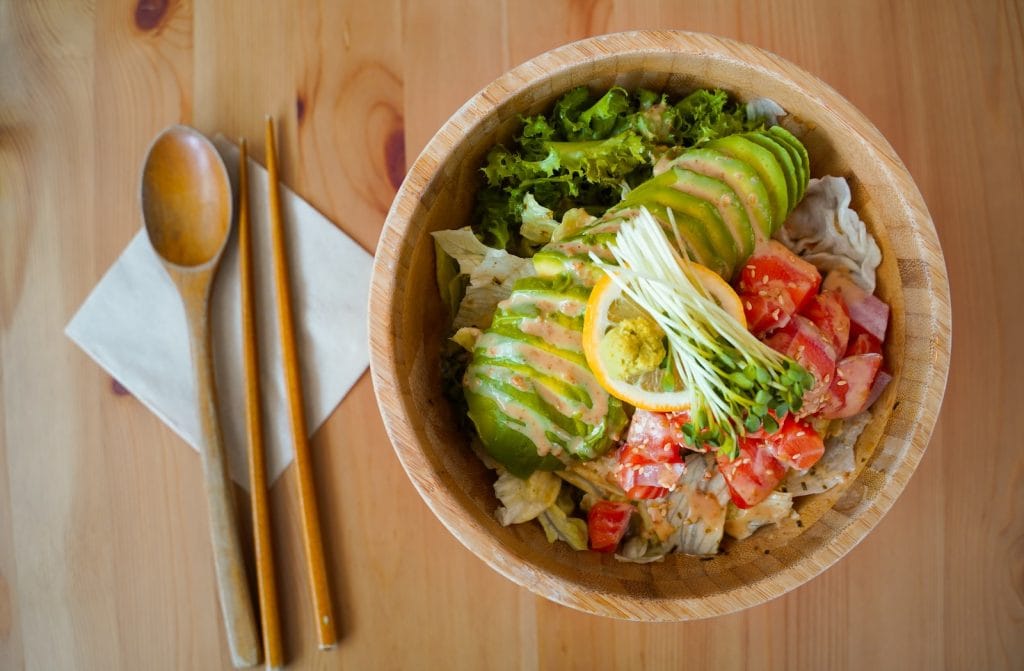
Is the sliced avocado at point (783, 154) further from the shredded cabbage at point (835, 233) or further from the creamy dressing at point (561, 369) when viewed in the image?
the creamy dressing at point (561, 369)

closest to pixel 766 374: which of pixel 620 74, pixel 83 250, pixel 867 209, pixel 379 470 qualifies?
pixel 867 209

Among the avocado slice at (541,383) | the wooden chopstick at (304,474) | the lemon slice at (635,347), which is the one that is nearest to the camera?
the lemon slice at (635,347)

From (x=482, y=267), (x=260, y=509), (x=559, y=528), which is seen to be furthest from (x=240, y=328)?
(x=559, y=528)

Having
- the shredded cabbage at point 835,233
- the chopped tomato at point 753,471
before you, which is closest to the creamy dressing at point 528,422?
the chopped tomato at point 753,471

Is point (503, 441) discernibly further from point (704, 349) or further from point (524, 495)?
point (704, 349)

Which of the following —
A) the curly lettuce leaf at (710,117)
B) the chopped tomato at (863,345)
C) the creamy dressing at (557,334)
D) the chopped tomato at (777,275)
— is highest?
the curly lettuce leaf at (710,117)

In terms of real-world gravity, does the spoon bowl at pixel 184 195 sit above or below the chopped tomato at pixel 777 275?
above

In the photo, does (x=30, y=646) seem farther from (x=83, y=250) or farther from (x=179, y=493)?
(x=83, y=250)
